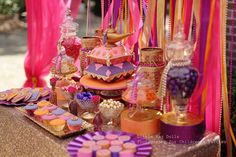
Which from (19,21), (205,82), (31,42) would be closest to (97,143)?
(205,82)

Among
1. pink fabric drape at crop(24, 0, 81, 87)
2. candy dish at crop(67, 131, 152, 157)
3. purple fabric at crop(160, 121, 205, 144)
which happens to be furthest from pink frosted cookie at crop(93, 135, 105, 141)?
pink fabric drape at crop(24, 0, 81, 87)

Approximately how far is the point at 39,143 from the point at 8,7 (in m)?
6.14

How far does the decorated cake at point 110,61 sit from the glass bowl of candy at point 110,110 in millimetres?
146

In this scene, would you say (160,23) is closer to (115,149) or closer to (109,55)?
(109,55)

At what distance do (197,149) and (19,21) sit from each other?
657 centimetres

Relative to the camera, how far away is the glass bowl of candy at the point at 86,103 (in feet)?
5.88

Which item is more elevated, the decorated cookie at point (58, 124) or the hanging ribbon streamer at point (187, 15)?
the hanging ribbon streamer at point (187, 15)

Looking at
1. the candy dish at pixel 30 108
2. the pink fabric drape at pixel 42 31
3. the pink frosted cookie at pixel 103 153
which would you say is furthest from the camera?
the pink fabric drape at pixel 42 31

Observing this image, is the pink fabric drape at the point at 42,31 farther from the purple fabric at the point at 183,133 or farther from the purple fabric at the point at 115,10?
the purple fabric at the point at 183,133

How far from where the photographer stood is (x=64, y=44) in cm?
217

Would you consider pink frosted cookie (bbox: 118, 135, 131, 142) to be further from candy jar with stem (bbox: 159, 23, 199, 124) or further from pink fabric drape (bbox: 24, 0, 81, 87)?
pink fabric drape (bbox: 24, 0, 81, 87)

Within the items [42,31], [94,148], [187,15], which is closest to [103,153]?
[94,148]

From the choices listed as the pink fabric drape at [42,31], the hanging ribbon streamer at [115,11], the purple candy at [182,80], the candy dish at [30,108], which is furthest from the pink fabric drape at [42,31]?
the purple candy at [182,80]

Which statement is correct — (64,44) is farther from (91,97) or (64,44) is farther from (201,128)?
(201,128)
